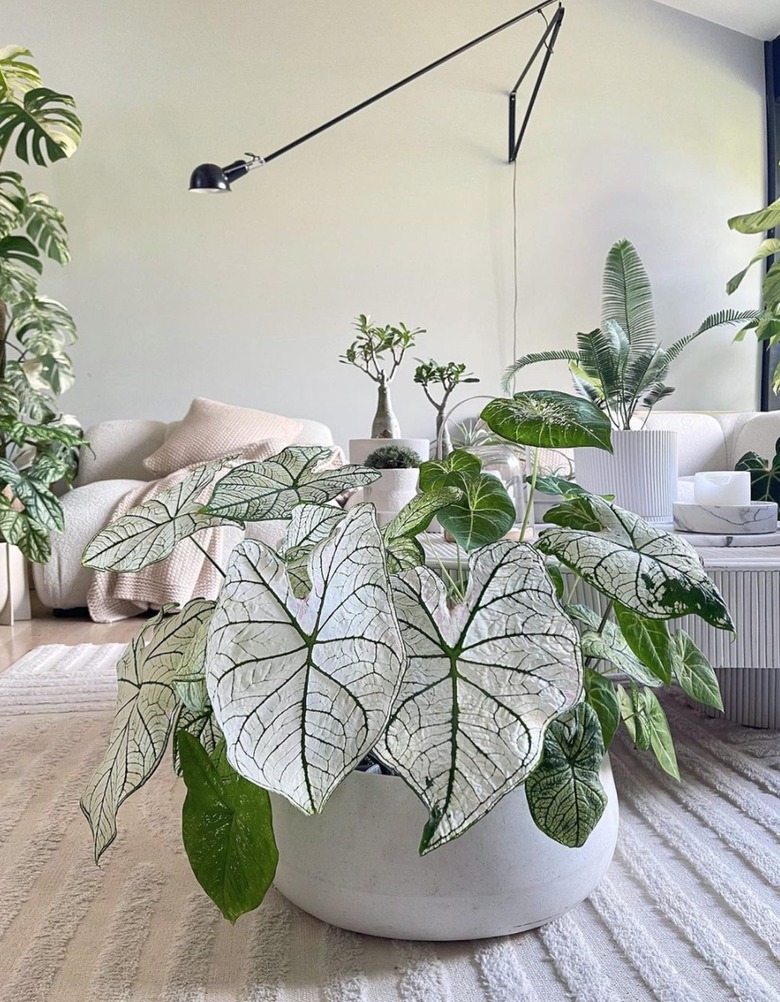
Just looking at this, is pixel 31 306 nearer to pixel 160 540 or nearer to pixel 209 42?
pixel 209 42

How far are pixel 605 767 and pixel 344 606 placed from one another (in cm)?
41

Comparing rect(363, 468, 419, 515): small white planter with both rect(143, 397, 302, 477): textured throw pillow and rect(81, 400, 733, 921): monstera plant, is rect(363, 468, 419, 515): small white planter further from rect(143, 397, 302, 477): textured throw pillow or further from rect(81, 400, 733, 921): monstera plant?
rect(143, 397, 302, 477): textured throw pillow

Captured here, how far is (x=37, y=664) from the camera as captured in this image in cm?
228

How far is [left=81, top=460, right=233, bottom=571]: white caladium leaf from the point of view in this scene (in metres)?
0.75

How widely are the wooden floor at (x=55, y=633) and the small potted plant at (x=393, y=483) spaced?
3.61 ft

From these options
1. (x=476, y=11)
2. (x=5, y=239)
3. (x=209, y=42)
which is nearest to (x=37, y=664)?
(x=5, y=239)

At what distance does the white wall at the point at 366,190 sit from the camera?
4051 millimetres

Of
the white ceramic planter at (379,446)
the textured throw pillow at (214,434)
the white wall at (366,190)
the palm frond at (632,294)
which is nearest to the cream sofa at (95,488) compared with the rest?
the textured throw pillow at (214,434)

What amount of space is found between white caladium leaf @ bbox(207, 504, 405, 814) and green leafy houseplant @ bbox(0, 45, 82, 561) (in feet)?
8.03

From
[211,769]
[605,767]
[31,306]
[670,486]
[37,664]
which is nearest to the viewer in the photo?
[211,769]

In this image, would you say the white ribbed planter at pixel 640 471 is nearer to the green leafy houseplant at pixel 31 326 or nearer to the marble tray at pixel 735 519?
the marble tray at pixel 735 519

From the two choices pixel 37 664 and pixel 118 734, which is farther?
pixel 37 664

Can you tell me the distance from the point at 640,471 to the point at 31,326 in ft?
8.40

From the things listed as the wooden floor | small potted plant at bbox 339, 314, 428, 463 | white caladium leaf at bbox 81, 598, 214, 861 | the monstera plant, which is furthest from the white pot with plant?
the wooden floor
